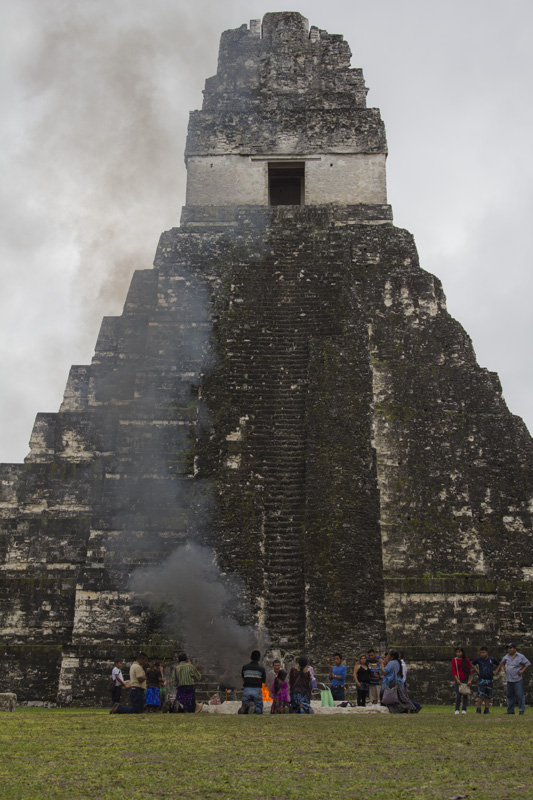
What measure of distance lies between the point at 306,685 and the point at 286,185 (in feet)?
47.4

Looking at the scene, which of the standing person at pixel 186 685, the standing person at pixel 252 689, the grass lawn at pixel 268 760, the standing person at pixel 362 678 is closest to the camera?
the grass lawn at pixel 268 760

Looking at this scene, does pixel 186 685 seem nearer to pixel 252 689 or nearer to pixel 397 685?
pixel 252 689

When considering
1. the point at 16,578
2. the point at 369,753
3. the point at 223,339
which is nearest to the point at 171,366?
the point at 223,339

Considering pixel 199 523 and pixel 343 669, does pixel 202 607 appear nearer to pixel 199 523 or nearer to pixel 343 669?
pixel 199 523

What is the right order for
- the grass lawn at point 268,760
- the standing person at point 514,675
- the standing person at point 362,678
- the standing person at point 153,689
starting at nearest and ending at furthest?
the grass lawn at point 268,760
the standing person at point 514,675
the standing person at point 153,689
the standing person at point 362,678

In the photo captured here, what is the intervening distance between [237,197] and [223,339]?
4.52 metres

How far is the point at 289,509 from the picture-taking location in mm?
15320

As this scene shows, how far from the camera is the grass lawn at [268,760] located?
491cm

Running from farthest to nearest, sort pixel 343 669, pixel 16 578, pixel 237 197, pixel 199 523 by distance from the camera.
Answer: pixel 237 197 → pixel 16 578 → pixel 199 523 → pixel 343 669

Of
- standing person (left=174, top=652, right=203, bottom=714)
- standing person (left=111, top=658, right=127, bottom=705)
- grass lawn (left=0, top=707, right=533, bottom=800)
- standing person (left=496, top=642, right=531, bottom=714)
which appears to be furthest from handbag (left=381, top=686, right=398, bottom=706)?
standing person (left=111, top=658, right=127, bottom=705)

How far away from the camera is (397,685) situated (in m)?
11.2

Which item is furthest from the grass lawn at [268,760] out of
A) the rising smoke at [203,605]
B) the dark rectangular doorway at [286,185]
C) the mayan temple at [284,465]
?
the dark rectangular doorway at [286,185]

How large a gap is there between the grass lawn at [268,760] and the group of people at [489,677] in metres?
2.86

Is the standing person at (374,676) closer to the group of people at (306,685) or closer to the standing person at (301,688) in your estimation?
the group of people at (306,685)
